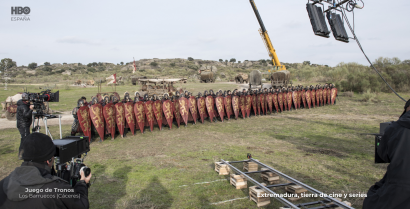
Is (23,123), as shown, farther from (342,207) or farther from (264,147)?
(342,207)

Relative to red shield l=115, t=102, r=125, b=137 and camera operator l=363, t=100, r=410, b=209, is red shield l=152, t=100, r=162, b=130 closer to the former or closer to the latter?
red shield l=115, t=102, r=125, b=137

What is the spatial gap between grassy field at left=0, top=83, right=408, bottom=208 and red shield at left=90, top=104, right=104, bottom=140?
52 centimetres

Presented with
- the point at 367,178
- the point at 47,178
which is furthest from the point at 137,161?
the point at 367,178

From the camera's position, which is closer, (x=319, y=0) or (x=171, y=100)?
(x=319, y=0)

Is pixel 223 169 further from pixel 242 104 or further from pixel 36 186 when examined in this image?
pixel 242 104

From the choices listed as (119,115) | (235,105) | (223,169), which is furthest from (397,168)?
(235,105)

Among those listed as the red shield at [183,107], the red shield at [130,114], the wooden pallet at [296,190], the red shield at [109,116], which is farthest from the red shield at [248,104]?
the wooden pallet at [296,190]

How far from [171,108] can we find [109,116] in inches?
99.1

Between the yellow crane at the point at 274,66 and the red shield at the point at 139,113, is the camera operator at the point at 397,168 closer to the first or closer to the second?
the red shield at the point at 139,113

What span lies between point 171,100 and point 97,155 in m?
4.14

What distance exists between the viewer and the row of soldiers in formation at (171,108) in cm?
754

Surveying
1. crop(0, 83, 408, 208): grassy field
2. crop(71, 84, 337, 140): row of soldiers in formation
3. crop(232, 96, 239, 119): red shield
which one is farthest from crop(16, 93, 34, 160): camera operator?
crop(232, 96, 239, 119): red shield

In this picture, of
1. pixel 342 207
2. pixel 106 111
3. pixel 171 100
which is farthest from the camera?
pixel 171 100

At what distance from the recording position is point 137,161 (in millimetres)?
5789
